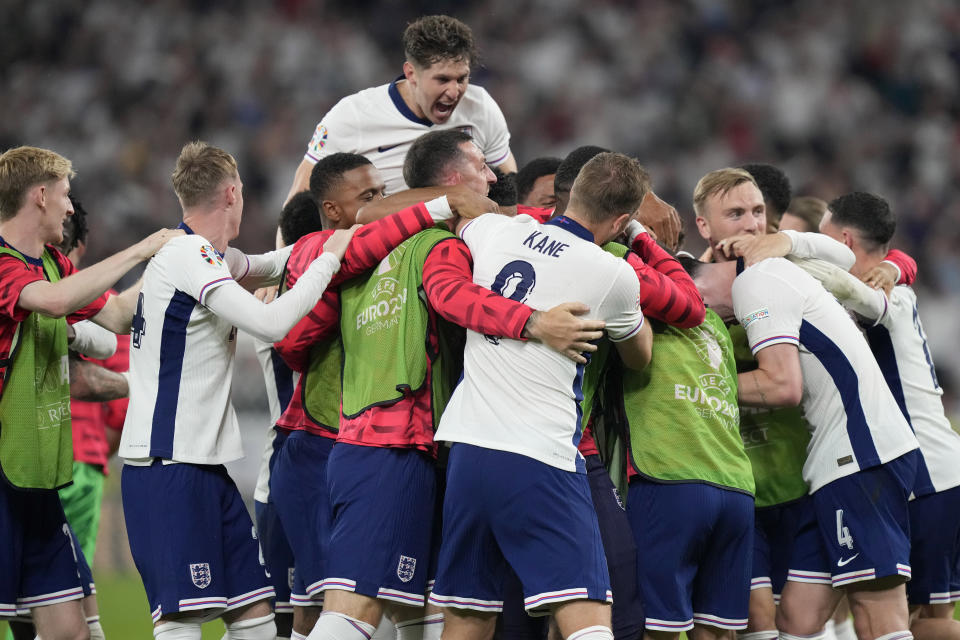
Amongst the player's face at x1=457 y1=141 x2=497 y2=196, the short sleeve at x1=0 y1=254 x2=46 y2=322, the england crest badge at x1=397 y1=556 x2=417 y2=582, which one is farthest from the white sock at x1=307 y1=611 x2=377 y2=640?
the player's face at x1=457 y1=141 x2=497 y2=196

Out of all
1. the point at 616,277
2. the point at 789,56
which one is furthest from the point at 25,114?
the point at 616,277

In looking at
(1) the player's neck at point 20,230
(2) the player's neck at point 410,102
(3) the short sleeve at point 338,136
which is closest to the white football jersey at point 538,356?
(1) the player's neck at point 20,230

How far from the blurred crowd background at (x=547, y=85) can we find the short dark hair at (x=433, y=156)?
369 inches

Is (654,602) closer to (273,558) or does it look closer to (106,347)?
(273,558)

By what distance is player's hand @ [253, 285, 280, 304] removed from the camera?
558cm

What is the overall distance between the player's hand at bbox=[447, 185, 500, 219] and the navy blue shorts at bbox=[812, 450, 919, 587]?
2.03 metres

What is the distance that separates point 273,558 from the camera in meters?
5.72

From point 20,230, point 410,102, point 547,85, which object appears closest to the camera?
point 20,230

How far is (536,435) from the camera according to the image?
14.4 feet

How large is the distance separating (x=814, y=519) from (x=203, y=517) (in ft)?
9.27

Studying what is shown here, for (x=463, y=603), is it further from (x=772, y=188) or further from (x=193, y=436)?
(x=772, y=188)

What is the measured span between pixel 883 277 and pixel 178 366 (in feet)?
11.7

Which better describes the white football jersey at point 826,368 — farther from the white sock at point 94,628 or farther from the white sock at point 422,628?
the white sock at point 94,628

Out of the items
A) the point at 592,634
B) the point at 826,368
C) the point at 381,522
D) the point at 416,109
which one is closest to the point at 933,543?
the point at 826,368
